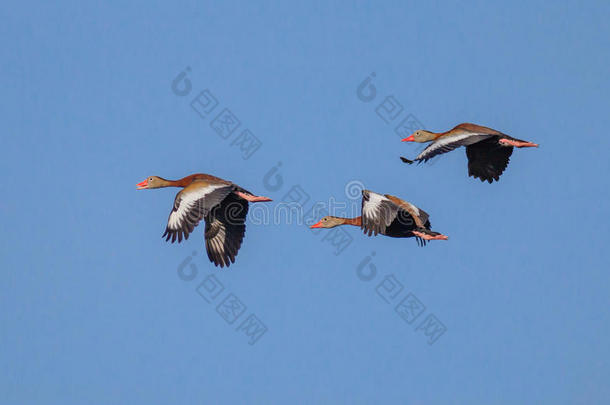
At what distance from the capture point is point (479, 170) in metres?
26.3

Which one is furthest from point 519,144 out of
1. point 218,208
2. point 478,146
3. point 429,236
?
point 218,208

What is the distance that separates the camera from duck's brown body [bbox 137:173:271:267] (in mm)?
22688

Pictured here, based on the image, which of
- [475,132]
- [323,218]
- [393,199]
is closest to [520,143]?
[475,132]

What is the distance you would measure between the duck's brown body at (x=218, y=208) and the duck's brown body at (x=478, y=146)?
12.8 feet

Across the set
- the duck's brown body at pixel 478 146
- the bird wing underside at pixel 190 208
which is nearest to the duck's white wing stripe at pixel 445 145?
the duck's brown body at pixel 478 146

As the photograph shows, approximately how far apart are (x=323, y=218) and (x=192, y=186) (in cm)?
484

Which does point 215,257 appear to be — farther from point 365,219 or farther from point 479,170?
point 479,170

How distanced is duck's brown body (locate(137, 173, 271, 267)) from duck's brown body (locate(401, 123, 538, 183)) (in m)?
3.91

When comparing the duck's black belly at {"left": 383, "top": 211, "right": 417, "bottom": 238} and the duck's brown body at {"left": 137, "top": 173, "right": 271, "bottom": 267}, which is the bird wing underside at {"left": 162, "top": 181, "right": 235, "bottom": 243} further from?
the duck's black belly at {"left": 383, "top": 211, "right": 417, "bottom": 238}

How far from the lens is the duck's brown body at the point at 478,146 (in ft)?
78.7

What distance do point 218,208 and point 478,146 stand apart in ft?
21.0

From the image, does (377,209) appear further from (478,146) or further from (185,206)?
(478,146)

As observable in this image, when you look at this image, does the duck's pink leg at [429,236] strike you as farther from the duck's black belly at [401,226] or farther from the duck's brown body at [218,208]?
the duck's brown body at [218,208]

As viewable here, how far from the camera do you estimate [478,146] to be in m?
26.0
